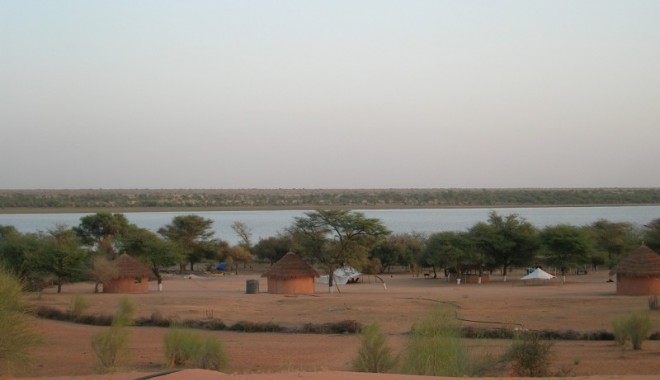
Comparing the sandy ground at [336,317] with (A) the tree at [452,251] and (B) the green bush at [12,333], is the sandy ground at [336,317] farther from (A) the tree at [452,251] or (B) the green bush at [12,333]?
(B) the green bush at [12,333]

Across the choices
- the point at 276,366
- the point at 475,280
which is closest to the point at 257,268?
the point at 475,280

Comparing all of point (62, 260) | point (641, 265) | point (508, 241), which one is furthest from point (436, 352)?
point (508, 241)

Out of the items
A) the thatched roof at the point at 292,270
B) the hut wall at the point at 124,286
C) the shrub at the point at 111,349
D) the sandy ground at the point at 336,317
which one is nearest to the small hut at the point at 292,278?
the thatched roof at the point at 292,270

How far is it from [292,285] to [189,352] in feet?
80.5

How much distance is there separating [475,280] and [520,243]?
164 inches

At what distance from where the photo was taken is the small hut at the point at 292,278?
43844 millimetres

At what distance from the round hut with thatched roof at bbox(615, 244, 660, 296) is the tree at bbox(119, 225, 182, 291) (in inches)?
1018

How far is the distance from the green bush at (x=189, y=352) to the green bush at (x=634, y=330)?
11.6 meters

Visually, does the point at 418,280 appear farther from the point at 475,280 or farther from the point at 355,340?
the point at 355,340

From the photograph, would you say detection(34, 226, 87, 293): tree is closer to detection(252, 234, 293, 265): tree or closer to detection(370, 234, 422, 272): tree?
detection(252, 234, 293, 265): tree

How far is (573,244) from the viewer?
53.3 m

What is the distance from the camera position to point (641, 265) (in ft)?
133

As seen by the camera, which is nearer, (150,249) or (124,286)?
(124,286)

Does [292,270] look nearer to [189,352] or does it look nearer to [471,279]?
[471,279]
